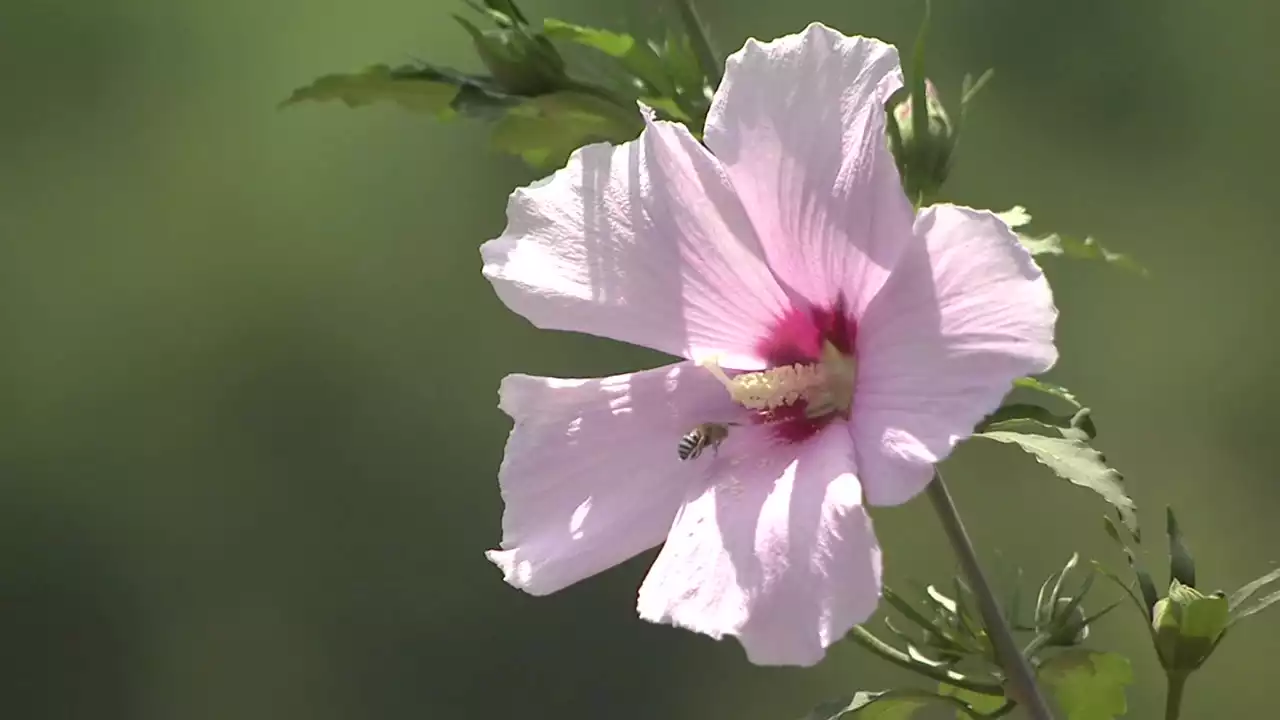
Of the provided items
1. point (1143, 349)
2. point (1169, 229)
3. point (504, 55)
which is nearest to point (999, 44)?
point (1169, 229)

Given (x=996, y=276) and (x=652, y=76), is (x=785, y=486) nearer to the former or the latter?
(x=996, y=276)

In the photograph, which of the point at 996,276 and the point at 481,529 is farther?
the point at 481,529

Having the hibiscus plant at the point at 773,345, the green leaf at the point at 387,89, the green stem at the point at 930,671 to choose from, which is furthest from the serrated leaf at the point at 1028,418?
the green leaf at the point at 387,89

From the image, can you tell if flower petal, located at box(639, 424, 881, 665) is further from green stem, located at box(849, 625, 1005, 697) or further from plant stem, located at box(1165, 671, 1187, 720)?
plant stem, located at box(1165, 671, 1187, 720)

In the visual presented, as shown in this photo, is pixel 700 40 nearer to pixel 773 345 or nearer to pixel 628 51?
pixel 628 51


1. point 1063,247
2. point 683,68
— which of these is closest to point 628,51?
point 683,68

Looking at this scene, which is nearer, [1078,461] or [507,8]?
[1078,461]
